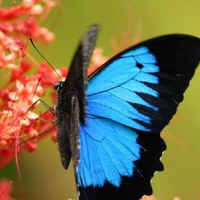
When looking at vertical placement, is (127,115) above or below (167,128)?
below

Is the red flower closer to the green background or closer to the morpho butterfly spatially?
the morpho butterfly

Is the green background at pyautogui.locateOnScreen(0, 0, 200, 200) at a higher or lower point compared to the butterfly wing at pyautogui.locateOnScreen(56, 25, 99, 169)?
higher

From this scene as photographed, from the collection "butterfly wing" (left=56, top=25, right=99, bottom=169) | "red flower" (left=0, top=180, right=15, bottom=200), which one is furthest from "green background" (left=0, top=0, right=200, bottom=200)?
"butterfly wing" (left=56, top=25, right=99, bottom=169)

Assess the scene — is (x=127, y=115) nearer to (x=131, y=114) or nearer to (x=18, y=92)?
(x=131, y=114)

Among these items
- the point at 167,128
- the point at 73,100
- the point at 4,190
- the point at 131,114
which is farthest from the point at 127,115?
the point at 167,128

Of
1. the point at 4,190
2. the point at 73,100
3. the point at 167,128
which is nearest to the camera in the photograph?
the point at 73,100

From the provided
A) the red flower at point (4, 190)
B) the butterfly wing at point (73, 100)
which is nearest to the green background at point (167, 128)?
the red flower at point (4, 190)

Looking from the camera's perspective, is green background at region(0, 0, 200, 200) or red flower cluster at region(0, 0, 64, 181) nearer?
red flower cluster at region(0, 0, 64, 181)
